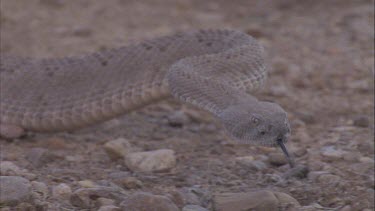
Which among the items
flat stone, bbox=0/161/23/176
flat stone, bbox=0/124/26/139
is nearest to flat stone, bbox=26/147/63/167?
flat stone, bbox=0/161/23/176

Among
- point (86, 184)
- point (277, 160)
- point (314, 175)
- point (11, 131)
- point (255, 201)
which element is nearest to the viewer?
point (255, 201)

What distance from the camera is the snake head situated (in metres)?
4.65

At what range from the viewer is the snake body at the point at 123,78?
5.71 m

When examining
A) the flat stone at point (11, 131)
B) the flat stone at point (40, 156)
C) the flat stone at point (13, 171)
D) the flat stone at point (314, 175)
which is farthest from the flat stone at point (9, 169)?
the flat stone at point (314, 175)

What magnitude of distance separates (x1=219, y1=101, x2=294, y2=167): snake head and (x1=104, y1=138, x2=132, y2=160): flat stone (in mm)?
782

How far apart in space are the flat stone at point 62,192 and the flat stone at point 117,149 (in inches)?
35.4

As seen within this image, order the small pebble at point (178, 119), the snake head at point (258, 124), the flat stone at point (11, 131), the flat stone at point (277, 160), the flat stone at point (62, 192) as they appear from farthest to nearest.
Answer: the small pebble at point (178, 119) < the flat stone at point (11, 131) < the flat stone at point (277, 160) < the snake head at point (258, 124) < the flat stone at point (62, 192)

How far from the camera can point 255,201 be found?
4.35 meters

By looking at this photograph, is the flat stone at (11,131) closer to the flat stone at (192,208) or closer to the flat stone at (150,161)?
the flat stone at (150,161)

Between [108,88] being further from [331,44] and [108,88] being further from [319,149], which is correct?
[331,44]

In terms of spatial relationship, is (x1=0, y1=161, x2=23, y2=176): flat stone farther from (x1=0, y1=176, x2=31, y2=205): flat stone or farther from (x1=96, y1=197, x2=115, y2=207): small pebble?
(x1=96, y1=197, x2=115, y2=207): small pebble

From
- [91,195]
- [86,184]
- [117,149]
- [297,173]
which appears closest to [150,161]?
[117,149]

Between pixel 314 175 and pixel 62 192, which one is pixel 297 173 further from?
pixel 62 192

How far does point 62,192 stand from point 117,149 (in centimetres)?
101
